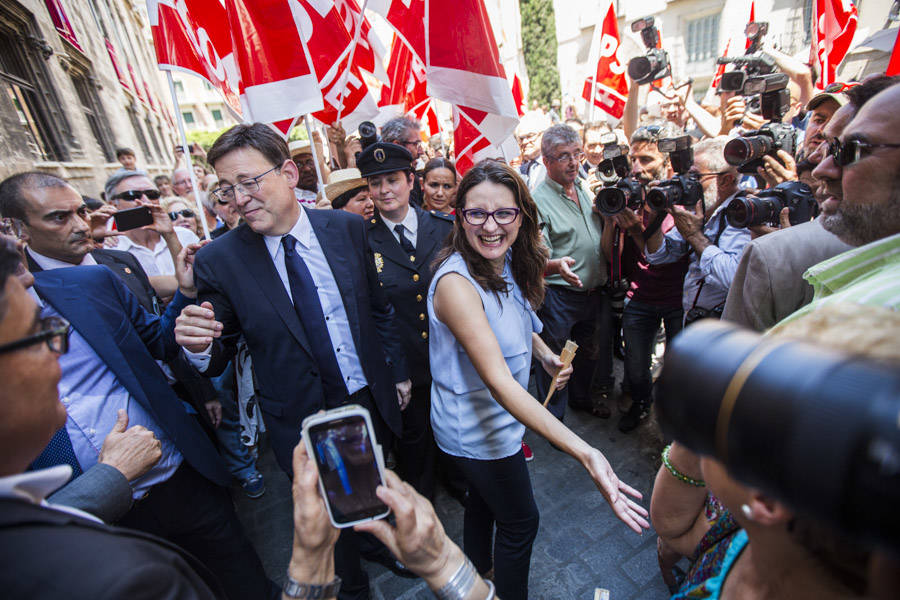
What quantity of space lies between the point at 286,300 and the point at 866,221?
84.5 inches

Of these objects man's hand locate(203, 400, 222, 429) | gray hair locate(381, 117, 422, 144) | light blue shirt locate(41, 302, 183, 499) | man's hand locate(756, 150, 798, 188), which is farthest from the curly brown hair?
gray hair locate(381, 117, 422, 144)

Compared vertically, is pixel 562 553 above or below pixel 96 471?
below

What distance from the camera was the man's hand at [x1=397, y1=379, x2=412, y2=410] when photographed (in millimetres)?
2443

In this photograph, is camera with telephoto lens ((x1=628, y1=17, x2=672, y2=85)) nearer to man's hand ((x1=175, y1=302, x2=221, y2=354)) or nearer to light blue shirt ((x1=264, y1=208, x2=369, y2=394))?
light blue shirt ((x1=264, y1=208, x2=369, y2=394))

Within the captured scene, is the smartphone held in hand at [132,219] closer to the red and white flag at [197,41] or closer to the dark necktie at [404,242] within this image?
the red and white flag at [197,41]

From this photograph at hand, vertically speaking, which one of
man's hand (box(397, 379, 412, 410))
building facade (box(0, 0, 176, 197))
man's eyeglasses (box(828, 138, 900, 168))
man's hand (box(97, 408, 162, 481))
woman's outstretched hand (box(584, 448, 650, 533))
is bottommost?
man's hand (box(397, 379, 412, 410))

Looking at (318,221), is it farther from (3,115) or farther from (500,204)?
(3,115)

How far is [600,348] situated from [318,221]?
9.03 ft

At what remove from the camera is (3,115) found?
5.48m

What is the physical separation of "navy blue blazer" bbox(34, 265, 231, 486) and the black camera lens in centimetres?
312

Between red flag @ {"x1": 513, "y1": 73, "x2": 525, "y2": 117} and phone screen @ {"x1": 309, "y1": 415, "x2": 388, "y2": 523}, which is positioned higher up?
red flag @ {"x1": 513, "y1": 73, "x2": 525, "y2": 117}

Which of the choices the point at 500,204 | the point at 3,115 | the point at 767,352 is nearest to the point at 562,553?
the point at 500,204

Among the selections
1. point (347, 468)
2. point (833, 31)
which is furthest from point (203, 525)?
point (833, 31)

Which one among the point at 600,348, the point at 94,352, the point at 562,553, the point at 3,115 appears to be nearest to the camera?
the point at 94,352
